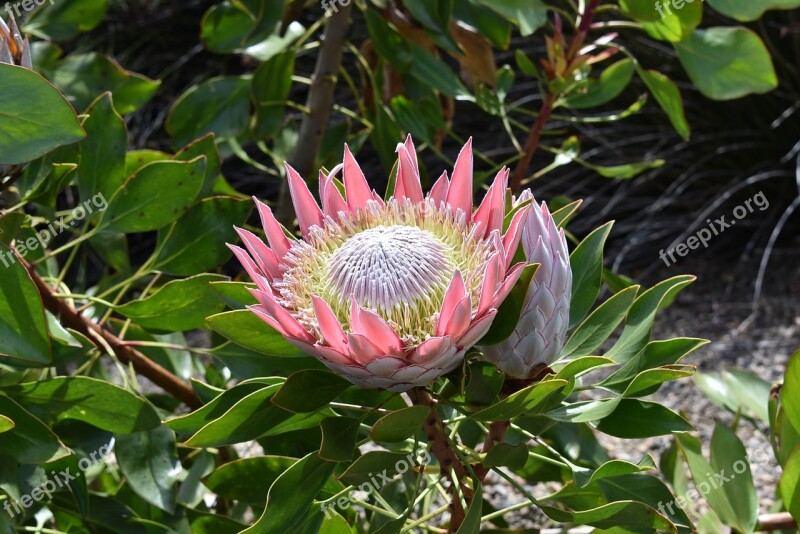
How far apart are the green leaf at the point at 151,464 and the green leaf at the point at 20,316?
0.31m

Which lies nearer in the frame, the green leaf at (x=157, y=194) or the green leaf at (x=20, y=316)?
the green leaf at (x=20, y=316)

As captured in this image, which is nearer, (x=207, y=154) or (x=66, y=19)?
(x=207, y=154)

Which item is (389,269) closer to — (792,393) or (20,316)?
(20,316)

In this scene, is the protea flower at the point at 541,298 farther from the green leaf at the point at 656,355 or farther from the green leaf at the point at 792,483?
the green leaf at the point at 792,483

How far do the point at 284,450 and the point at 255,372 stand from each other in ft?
0.43

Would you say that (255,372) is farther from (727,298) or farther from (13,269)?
(727,298)

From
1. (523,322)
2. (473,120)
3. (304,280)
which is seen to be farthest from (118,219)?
(473,120)

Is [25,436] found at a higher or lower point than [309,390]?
lower

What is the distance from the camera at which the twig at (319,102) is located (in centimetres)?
165

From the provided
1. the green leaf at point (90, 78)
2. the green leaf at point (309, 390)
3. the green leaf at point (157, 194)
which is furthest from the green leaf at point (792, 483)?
the green leaf at point (90, 78)

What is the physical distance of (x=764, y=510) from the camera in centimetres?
221

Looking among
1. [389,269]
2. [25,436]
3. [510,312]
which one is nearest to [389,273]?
[389,269]

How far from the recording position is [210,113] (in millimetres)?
1717

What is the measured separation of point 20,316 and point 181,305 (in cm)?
25
